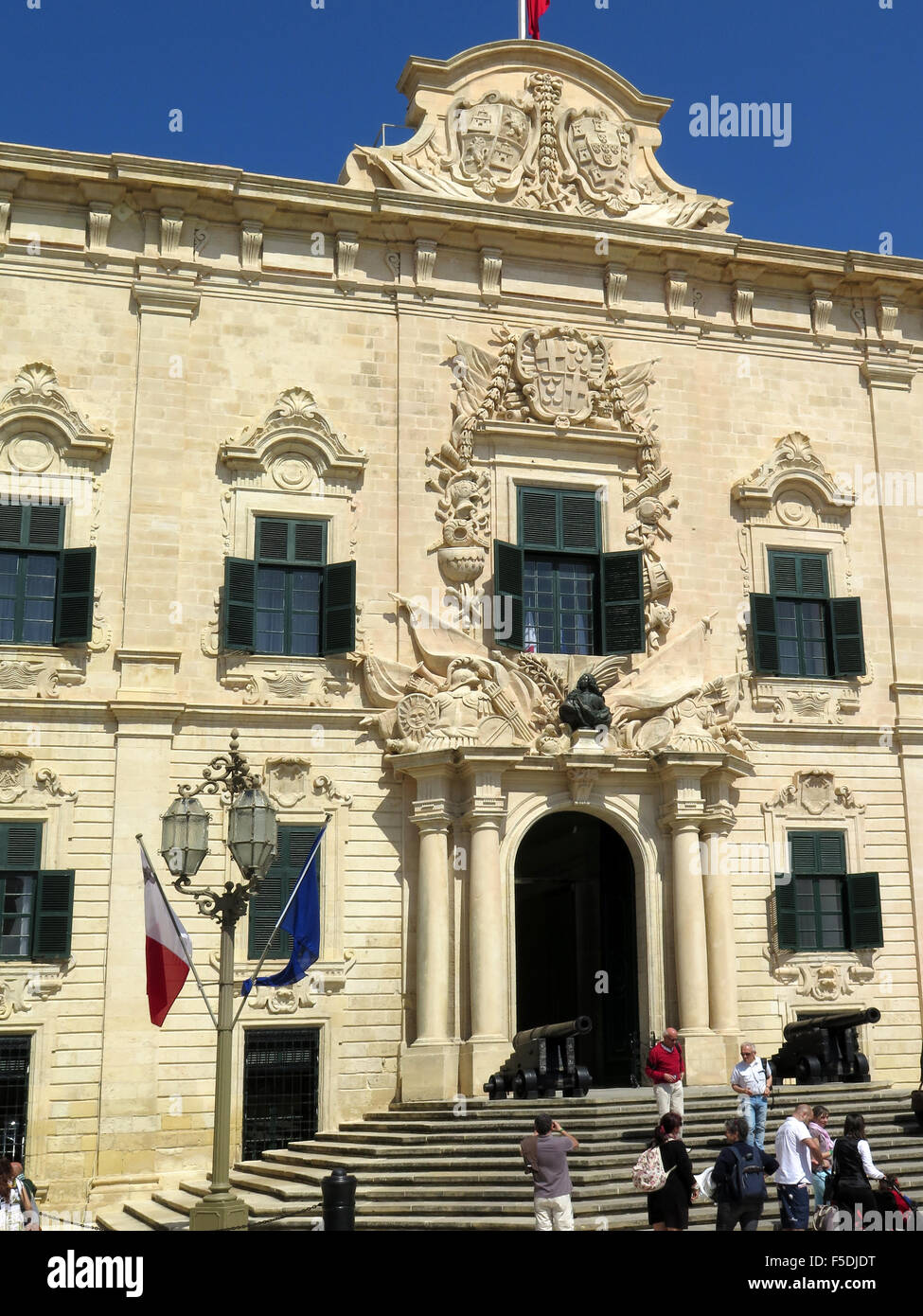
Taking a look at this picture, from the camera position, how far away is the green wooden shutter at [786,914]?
69.2 feet

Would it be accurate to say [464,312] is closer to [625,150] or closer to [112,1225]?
[625,150]

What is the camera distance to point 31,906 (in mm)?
18562

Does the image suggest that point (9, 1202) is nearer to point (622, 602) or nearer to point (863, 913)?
point (622, 602)

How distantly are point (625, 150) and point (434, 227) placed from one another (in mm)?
3820

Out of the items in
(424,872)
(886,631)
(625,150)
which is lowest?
(424,872)

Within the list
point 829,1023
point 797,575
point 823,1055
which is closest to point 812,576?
point 797,575

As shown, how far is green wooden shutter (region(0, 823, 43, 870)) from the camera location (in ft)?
61.2

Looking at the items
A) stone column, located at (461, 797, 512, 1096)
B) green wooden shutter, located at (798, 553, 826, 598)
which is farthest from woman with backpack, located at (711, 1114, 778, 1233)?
green wooden shutter, located at (798, 553, 826, 598)

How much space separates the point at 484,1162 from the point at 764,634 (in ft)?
32.0

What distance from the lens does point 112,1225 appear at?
16.3 metres

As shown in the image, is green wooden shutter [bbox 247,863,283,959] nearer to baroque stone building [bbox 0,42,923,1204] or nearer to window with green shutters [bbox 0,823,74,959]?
baroque stone building [bbox 0,42,923,1204]

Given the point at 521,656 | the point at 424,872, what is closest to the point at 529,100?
the point at 521,656

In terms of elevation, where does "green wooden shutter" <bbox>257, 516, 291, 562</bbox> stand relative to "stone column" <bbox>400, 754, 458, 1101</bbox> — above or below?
above

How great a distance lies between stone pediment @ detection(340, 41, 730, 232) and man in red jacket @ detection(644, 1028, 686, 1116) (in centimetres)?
1337
